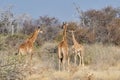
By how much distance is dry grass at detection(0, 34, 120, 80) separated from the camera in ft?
27.7

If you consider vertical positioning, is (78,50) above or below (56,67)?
above

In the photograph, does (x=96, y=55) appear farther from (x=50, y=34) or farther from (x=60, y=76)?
(x=50, y=34)

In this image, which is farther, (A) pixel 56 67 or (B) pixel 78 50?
(B) pixel 78 50

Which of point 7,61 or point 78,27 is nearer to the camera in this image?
point 7,61

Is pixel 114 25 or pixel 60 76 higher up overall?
pixel 114 25

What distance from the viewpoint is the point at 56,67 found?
1753 cm

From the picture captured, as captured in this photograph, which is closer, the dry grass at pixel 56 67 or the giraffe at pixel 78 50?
the dry grass at pixel 56 67

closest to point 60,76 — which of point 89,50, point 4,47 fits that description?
point 4,47

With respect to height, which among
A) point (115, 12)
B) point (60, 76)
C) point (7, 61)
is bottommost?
point (60, 76)

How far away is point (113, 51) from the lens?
20453 mm

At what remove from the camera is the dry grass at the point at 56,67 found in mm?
8453

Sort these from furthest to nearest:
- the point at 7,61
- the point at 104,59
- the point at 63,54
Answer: the point at 104,59 < the point at 63,54 < the point at 7,61

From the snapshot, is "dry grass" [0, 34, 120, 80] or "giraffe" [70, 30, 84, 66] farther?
"giraffe" [70, 30, 84, 66]

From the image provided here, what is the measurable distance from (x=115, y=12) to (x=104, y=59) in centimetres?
1856
